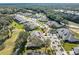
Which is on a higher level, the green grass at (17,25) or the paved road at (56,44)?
the green grass at (17,25)

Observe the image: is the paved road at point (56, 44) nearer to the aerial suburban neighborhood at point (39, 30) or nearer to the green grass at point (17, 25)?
the aerial suburban neighborhood at point (39, 30)

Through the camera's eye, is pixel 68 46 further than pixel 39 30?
No

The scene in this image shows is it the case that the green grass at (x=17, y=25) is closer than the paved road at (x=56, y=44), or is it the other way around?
the paved road at (x=56, y=44)

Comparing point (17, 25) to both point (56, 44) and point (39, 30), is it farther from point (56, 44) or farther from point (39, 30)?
point (56, 44)

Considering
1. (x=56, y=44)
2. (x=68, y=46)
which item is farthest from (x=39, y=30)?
(x=68, y=46)

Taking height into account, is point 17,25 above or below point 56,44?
above

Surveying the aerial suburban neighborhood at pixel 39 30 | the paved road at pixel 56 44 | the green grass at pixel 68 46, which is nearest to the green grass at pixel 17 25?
the aerial suburban neighborhood at pixel 39 30

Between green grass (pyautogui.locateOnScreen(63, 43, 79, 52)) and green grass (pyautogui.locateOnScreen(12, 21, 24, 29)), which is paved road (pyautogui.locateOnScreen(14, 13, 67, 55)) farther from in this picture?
green grass (pyautogui.locateOnScreen(12, 21, 24, 29))

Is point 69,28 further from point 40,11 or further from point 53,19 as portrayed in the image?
point 40,11
